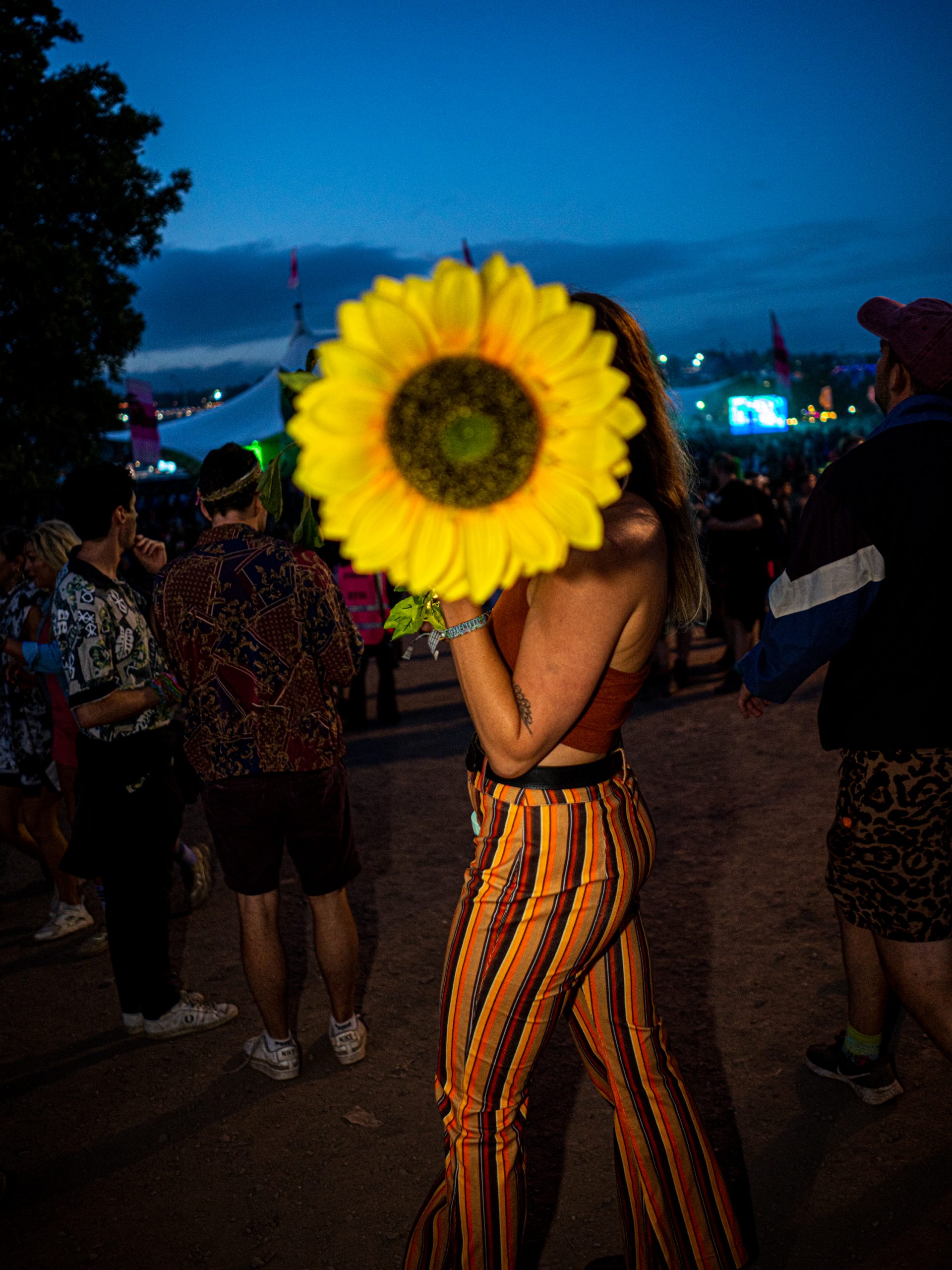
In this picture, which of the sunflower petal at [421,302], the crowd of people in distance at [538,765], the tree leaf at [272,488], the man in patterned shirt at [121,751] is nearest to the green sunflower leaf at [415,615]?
the crowd of people in distance at [538,765]

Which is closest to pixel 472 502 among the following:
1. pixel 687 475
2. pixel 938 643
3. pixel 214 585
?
pixel 687 475

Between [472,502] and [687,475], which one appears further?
[687,475]

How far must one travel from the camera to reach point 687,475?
1939 millimetres

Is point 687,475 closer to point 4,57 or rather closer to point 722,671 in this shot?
point 722,671

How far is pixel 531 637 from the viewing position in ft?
5.04

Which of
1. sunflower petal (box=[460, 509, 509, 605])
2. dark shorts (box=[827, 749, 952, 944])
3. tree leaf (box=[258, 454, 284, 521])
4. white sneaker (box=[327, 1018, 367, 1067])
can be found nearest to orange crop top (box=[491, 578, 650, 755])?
tree leaf (box=[258, 454, 284, 521])

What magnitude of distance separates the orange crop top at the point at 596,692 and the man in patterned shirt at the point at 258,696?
4.44 feet

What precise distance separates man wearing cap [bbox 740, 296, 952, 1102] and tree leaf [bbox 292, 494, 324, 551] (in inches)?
51.8

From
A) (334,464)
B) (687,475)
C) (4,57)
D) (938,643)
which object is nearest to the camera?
(334,464)

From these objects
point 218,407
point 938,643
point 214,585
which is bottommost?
point 938,643

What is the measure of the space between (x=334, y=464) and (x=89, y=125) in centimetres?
1571

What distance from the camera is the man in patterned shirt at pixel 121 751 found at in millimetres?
3117

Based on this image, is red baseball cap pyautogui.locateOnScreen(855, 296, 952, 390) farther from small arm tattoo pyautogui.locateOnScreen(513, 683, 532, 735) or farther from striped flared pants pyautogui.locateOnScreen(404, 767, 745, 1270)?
small arm tattoo pyautogui.locateOnScreen(513, 683, 532, 735)

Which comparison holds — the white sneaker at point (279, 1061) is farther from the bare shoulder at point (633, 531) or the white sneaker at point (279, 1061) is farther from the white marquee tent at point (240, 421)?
the white marquee tent at point (240, 421)
